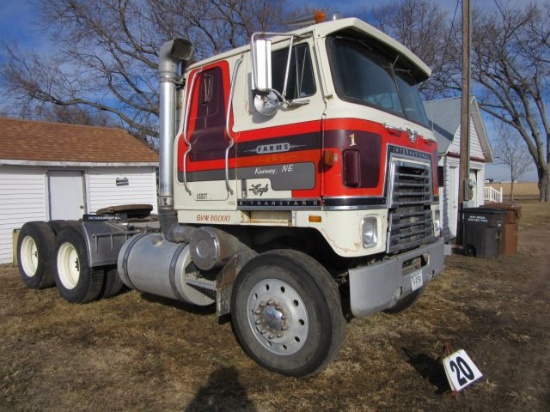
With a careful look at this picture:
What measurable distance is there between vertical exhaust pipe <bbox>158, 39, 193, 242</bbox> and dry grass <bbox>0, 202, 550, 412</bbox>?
49.5 inches

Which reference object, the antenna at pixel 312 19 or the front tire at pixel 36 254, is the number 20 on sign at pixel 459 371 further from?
the front tire at pixel 36 254

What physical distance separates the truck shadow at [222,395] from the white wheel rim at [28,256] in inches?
201

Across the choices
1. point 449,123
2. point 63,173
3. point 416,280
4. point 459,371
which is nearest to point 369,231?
point 416,280

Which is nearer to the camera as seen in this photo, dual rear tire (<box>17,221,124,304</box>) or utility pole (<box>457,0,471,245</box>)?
dual rear tire (<box>17,221,124,304</box>)

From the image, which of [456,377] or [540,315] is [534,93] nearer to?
[540,315]

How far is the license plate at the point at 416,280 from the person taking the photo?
4.45 m

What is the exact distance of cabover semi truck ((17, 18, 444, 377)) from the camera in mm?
3816

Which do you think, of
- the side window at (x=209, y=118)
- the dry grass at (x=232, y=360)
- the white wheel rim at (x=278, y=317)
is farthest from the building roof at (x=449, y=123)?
the white wheel rim at (x=278, y=317)

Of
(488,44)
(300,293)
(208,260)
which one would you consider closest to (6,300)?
(208,260)

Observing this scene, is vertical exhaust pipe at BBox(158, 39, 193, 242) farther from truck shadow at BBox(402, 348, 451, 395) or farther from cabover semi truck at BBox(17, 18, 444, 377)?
truck shadow at BBox(402, 348, 451, 395)

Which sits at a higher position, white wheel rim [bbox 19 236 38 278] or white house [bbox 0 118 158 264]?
white house [bbox 0 118 158 264]

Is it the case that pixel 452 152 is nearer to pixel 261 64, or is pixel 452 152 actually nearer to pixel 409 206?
pixel 409 206

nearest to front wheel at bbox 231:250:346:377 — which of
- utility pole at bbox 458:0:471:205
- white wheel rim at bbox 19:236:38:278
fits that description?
white wheel rim at bbox 19:236:38:278

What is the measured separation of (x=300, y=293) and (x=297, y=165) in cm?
110
